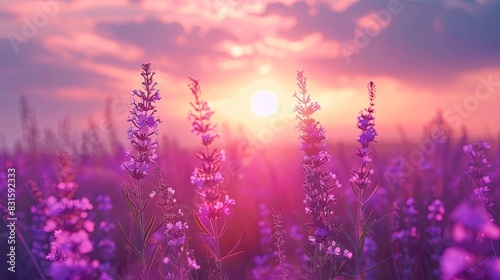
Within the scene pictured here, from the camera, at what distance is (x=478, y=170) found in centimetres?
486

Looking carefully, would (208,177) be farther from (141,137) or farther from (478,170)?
(478,170)

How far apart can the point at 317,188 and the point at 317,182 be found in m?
0.04

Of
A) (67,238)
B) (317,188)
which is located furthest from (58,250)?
(317,188)

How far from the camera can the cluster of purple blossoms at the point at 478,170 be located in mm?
4715

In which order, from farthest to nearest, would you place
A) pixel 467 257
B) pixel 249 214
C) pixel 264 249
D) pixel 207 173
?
pixel 249 214 < pixel 264 249 < pixel 207 173 < pixel 467 257

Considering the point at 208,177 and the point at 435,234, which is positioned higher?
the point at 208,177

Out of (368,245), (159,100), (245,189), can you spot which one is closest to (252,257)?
(368,245)

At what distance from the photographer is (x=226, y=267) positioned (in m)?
7.41

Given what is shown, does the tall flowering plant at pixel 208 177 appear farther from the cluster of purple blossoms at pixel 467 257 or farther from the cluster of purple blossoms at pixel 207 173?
the cluster of purple blossoms at pixel 467 257

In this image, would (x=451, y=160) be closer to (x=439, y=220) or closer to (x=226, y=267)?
(x=439, y=220)

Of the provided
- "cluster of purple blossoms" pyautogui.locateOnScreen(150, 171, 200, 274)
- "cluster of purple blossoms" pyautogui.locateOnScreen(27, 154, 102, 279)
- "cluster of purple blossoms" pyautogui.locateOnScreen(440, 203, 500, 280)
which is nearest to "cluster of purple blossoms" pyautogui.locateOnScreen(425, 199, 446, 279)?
"cluster of purple blossoms" pyautogui.locateOnScreen(150, 171, 200, 274)

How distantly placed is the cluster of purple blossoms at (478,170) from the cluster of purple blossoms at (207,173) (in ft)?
7.19

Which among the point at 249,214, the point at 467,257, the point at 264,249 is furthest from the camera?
the point at 249,214

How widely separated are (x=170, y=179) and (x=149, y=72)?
6.27 metres
